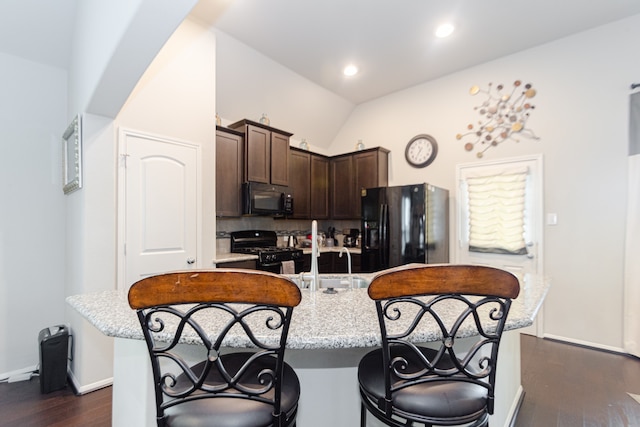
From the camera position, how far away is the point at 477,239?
3.54 metres

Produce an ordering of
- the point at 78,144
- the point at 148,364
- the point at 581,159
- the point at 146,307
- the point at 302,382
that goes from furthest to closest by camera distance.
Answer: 1. the point at 581,159
2. the point at 78,144
3. the point at 302,382
4. the point at 148,364
5. the point at 146,307

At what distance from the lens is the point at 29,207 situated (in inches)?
97.6

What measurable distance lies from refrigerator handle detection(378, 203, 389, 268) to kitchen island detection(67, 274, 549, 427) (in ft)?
6.60

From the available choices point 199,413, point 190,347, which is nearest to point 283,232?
point 190,347

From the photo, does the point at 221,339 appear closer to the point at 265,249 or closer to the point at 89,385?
the point at 89,385

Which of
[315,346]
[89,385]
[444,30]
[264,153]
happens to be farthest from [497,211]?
[89,385]

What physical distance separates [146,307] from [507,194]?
3.75m

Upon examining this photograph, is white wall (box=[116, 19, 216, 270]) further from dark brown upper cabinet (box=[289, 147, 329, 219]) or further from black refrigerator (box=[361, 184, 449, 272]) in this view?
black refrigerator (box=[361, 184, 449, 272])

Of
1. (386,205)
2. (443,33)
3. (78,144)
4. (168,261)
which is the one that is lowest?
(168,261)

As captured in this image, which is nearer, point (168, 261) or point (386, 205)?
point (168, 261)

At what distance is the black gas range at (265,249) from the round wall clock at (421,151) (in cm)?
213

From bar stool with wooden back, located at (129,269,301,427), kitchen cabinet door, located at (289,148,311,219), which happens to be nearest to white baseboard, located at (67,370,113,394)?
bar stool with wooden back, located at (129,269,301,427)

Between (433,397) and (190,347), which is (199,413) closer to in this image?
(190,347)

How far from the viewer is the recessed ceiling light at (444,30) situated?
9.48 ft
